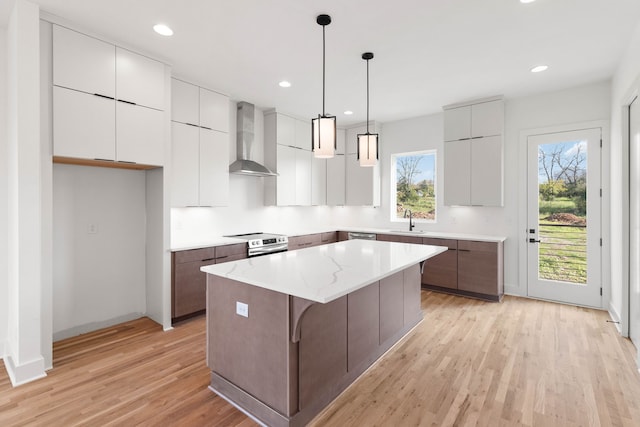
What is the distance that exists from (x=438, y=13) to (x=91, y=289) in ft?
14.3

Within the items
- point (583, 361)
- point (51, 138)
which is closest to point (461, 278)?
point (583, 361)

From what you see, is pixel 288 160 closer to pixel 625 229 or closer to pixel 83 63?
pixel 83 63

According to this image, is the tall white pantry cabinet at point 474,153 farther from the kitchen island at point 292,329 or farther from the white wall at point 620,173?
the kitchen island at point 292,329

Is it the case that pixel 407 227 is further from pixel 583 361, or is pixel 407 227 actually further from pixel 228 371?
pixel 228 371

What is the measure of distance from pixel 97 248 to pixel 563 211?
5.81 metres

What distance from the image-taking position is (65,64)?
2.73m

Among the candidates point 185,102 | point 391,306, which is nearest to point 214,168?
point 185,102

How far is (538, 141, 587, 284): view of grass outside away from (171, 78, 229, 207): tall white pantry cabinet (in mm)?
4431

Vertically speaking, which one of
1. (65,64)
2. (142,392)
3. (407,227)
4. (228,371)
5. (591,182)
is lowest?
(142,392)

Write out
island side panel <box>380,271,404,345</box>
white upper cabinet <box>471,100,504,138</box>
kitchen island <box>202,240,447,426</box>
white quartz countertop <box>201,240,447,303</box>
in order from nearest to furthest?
white quartz countertop <box>201,240,447,303</box> → kitchen island <box>202,240,447,426</box> → island side panel <box>380,271,404,345</box> → white upper cabinet <box>471,100,504,138</box>

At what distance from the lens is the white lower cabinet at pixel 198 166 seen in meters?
3.83

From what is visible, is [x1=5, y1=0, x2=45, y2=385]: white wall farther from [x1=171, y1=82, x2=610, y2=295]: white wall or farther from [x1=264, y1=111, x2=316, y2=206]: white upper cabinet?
[x1=264, y1=111, x2=316, y2=206]: white upper cabinet

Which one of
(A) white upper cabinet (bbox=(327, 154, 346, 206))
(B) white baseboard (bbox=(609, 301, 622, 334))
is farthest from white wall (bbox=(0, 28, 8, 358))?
(B) white baseboard (bbox=(609, 301, 622, 334))

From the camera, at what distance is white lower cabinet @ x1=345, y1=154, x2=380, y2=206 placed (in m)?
5.97
